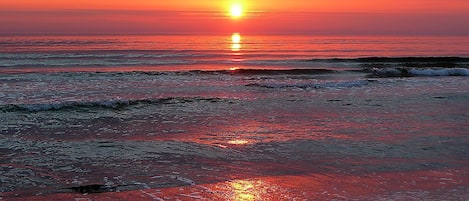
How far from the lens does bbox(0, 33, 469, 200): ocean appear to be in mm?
7609

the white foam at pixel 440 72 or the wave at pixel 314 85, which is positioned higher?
the white foam at pixel 440 72

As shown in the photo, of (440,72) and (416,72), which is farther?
(416,72)

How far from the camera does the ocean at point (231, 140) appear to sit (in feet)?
25.0

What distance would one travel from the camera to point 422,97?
59.4ft

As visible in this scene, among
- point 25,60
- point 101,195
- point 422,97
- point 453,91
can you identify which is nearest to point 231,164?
point 101,195

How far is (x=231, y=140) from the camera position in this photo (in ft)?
35.5

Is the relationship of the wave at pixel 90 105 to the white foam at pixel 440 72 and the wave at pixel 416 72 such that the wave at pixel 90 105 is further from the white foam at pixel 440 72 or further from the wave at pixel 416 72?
the white foam at pixel 440 72

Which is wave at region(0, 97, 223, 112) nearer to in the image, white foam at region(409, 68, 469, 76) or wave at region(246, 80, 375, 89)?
wave at region(246, 80, 375, 89)

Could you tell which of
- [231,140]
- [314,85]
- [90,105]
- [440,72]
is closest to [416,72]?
[440,72]

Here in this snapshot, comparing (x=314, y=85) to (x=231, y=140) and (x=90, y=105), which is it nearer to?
(x=90, y=105)

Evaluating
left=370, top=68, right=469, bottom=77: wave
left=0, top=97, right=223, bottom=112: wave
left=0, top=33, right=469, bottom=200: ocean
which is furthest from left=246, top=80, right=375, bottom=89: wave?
left=370, top=68, right=469, bottom=77: wave

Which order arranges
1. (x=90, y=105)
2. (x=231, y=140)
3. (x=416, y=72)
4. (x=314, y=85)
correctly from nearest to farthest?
(x=231, y=140), (x=90, y=105), (x=314, y=85), (x=416, y=72)

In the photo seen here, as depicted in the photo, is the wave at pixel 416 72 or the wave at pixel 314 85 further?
the wave at pixel 416 72

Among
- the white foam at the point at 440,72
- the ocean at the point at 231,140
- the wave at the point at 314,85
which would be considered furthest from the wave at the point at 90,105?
the white foam at the point at 440,72
